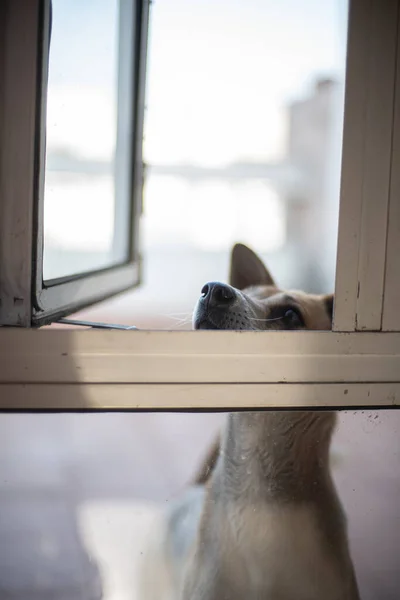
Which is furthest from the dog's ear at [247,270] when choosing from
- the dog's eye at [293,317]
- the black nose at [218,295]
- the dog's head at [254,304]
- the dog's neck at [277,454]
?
the dog's neck at [277,454]

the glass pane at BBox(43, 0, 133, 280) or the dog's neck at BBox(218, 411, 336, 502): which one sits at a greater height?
the glass pane at BBox(43, 0, 133, 280)

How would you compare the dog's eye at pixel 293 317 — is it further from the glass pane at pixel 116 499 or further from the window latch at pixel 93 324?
the window latch at pixel 93 324

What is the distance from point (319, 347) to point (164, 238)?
262 centimetres

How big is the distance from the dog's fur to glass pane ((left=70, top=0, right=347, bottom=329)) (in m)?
0.56

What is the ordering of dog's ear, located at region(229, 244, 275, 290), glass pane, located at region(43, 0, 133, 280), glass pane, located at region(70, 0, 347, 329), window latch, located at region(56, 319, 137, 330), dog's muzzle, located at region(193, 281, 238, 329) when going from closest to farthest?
window latch, located at region(56, 319, 137, 330)
glass pane, located at region(43, 0, 133, 280)
dog's muzzle, located at region(193, 281, 238, 329)
dog's ear, located at region(229, 244, 275, 290)
glass pane, located at region(70, 0, 347, 329)

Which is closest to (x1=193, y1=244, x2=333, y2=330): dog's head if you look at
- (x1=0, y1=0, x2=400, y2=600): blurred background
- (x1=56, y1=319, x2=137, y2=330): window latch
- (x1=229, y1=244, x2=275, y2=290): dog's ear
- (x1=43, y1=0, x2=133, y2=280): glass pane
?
(x1=229, y1=244, x2=275, y2=290): dog's ear

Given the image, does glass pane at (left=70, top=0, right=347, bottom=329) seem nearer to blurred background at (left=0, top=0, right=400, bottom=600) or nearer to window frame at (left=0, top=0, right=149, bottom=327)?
blurred background at (left=0, top=0, right=400, bottom=600)

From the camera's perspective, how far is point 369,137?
31.4 inches

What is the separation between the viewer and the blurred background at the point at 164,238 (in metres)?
0.88

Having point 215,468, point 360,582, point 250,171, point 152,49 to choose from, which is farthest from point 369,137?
point 250,171

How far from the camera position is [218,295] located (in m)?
1.28

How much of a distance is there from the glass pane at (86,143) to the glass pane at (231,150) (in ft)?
0.73

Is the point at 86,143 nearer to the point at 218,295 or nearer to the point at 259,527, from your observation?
the point at 218,295

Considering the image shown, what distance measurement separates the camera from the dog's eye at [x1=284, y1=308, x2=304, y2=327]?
4.64 ft
